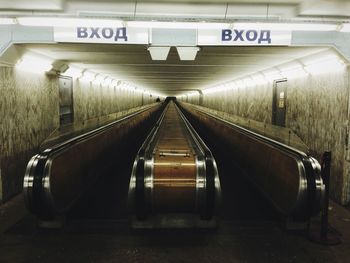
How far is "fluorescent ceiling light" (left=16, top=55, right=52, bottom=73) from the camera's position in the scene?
622 centimetres

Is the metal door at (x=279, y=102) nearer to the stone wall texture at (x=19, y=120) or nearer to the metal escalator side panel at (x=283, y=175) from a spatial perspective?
the metal escalator side panel at (x=283, y=175)

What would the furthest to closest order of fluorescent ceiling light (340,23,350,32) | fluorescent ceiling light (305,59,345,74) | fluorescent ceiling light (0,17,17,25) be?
1. fluorescent ceiling light (305,59,345,74)
2. fluorescent ceiling light (340,23,350,32)
3. fluorescent ceiling light (0,17,17,25)

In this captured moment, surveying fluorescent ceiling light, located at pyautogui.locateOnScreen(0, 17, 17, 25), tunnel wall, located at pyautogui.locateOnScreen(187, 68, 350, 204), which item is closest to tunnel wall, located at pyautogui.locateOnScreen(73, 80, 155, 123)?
fluorescent ceiling light, located at pyautogui.locateOnScreen(0, 17, 17, 25)

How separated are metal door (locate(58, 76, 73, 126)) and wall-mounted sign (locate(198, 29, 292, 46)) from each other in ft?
16.2

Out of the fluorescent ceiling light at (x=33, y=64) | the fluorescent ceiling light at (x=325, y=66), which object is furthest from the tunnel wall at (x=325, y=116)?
the fluorescent ceiling light at (x=33, y=64)

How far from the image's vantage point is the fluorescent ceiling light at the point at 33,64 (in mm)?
6218

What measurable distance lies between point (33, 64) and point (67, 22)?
8.47ft

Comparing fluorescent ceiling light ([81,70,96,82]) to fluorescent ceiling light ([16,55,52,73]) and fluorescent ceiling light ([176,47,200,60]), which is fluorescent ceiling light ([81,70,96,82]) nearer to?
fluorescent ceiling light ([16,55,52,73])

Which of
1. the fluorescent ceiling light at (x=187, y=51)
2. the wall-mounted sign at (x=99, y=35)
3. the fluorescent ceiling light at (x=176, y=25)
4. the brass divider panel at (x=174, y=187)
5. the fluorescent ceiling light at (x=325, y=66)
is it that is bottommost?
the brass divider panel at (x=174, y=187)

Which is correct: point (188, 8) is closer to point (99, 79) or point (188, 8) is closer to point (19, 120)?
point (19, 120)

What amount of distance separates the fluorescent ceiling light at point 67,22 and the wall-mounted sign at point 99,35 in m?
0.13

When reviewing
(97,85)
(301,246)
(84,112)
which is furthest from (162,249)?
(97,85)

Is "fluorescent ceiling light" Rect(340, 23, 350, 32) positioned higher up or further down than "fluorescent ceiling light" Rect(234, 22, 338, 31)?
higher up

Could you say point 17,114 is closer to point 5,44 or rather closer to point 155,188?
point 5,44
